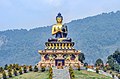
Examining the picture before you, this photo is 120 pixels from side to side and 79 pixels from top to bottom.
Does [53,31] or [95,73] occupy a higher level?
[53,31]

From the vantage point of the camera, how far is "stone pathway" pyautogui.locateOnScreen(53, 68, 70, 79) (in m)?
61.1

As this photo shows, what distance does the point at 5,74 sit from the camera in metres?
65.3

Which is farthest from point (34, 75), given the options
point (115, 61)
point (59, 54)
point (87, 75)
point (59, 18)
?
point (115, 61)

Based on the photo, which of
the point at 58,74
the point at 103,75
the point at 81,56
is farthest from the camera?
the point at 81,56

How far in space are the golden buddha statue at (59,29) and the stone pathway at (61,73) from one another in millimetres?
15105

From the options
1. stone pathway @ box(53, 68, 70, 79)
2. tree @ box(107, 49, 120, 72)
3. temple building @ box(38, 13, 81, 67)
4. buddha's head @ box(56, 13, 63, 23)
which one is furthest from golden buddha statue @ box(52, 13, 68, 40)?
Result: stone pathway @ box(53, 68, 70, 79)

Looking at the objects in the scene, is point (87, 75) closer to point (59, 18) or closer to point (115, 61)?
point (59, 18)

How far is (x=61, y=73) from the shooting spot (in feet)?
210

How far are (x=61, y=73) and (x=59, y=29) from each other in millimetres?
19169

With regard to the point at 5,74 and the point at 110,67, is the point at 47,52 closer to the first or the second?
the point at 110,67

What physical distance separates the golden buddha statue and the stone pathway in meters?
15.1

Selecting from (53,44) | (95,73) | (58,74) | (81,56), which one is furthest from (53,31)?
(58,74)

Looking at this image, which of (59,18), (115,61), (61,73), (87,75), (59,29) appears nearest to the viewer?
(61,73)

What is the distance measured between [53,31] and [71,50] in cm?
499
